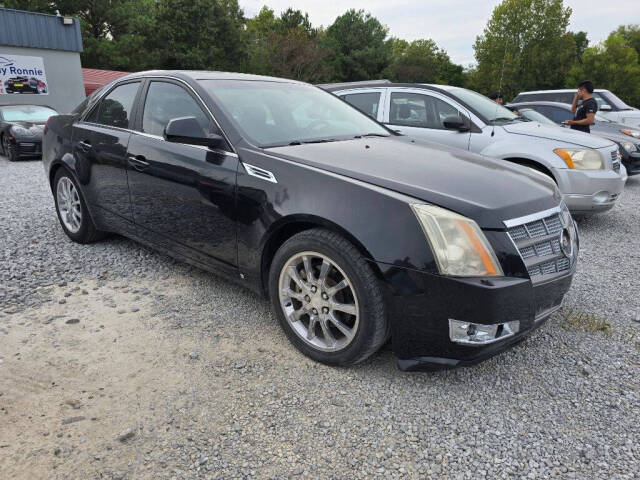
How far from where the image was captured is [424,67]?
63.2m

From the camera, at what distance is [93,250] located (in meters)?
4.46

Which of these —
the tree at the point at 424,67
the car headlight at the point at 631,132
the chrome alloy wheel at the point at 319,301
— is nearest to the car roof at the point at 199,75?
the chrome alloy wheel at the point at 319,301

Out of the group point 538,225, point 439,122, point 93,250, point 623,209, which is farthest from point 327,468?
point 623,209

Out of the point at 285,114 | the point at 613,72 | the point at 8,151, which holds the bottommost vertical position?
the point at 8,151

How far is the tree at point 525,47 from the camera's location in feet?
135

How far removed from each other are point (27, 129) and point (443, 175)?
11.7 metres

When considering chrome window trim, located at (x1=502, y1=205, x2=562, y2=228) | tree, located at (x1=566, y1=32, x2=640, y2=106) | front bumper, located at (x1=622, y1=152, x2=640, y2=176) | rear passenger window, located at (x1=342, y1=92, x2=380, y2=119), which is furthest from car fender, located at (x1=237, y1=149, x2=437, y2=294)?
tree, located at (x1=566, y1=32, x2=640, y2=106)

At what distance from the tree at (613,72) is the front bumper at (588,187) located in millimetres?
39509

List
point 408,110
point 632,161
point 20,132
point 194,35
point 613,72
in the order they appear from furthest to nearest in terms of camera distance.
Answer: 1. point 194,35
2. point 613,72
3. point 20,132
4. point 632,161
5. point 408,110

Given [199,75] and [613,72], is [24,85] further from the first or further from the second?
[613,72]

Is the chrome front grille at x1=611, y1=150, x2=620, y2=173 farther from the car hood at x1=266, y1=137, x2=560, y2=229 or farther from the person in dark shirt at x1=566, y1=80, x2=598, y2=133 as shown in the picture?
the person in dark shirt at x1=566, y1=80, x2=598, y2=133

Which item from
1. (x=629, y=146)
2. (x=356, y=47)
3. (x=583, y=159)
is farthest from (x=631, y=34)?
(x=583, y=159)

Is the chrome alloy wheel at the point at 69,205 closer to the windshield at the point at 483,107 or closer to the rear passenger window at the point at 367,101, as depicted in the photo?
the rear passenger window at the point at 367,101

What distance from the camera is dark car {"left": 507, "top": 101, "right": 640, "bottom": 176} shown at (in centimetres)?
847
